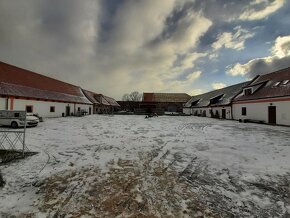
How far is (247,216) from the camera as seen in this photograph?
12.9ft

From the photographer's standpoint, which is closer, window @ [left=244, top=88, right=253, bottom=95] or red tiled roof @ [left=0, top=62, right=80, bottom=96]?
red tiled roof @ [left=0, top=62, right=80, bottom=96]

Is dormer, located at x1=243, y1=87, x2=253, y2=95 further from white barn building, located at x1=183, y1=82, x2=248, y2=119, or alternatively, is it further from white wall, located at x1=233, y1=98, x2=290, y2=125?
white barn building, located at x1=183, y1=82, x2=248, y2=119

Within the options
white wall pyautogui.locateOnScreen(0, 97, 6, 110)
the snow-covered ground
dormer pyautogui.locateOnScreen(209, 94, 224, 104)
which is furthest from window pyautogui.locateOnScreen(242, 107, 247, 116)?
white wall pyautogui.locateOnScreen(0, 97, 6, 110)

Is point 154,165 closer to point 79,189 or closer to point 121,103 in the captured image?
point 79,189

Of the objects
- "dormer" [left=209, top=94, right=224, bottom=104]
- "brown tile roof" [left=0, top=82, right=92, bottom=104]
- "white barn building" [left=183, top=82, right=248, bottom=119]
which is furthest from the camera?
"dormer" [left=209, top=94, right=224, bottom=104]

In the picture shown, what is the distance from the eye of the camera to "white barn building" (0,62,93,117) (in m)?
22.7

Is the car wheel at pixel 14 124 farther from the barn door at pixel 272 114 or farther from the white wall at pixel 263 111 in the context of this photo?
the barn door at pixel 272 114

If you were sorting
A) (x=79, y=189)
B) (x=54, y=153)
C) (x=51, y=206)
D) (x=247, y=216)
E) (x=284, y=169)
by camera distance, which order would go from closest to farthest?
(x=247, y=216) → (x=51, y=206) → (x=79, y=189) → (x=284, y=169) → (x=54, y=153)

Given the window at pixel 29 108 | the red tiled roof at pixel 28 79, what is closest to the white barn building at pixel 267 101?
the window at pixel 29 108

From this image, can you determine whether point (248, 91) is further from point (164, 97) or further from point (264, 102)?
point (164, 97)

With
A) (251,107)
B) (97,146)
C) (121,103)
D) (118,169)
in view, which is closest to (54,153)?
(97,146)

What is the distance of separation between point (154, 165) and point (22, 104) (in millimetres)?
23708

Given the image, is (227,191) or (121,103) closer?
(227,191)

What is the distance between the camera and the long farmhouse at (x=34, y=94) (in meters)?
22.8
